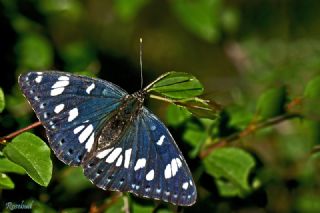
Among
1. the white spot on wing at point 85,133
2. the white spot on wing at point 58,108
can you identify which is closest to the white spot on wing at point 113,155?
the white spot on wing at point 85,133

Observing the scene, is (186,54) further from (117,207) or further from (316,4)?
(117,207)

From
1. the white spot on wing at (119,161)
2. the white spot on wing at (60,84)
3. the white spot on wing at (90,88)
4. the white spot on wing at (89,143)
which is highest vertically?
the white spot on wing at (60,84)

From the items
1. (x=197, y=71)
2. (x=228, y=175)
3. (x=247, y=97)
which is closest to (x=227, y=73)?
(x=197, y=71)

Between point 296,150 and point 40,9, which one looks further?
point 296,150

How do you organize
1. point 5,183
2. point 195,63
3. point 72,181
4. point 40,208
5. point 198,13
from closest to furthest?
point 5,183 < point 40,208 < point 72,181 < point 198,13 < point 195,63

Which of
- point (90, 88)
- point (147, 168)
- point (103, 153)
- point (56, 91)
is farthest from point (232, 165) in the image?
point (56, 91)

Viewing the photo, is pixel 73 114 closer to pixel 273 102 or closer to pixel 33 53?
pixel 273 102

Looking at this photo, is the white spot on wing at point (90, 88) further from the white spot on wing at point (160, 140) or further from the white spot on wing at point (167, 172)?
the white spot on wing at point (167, 172)
